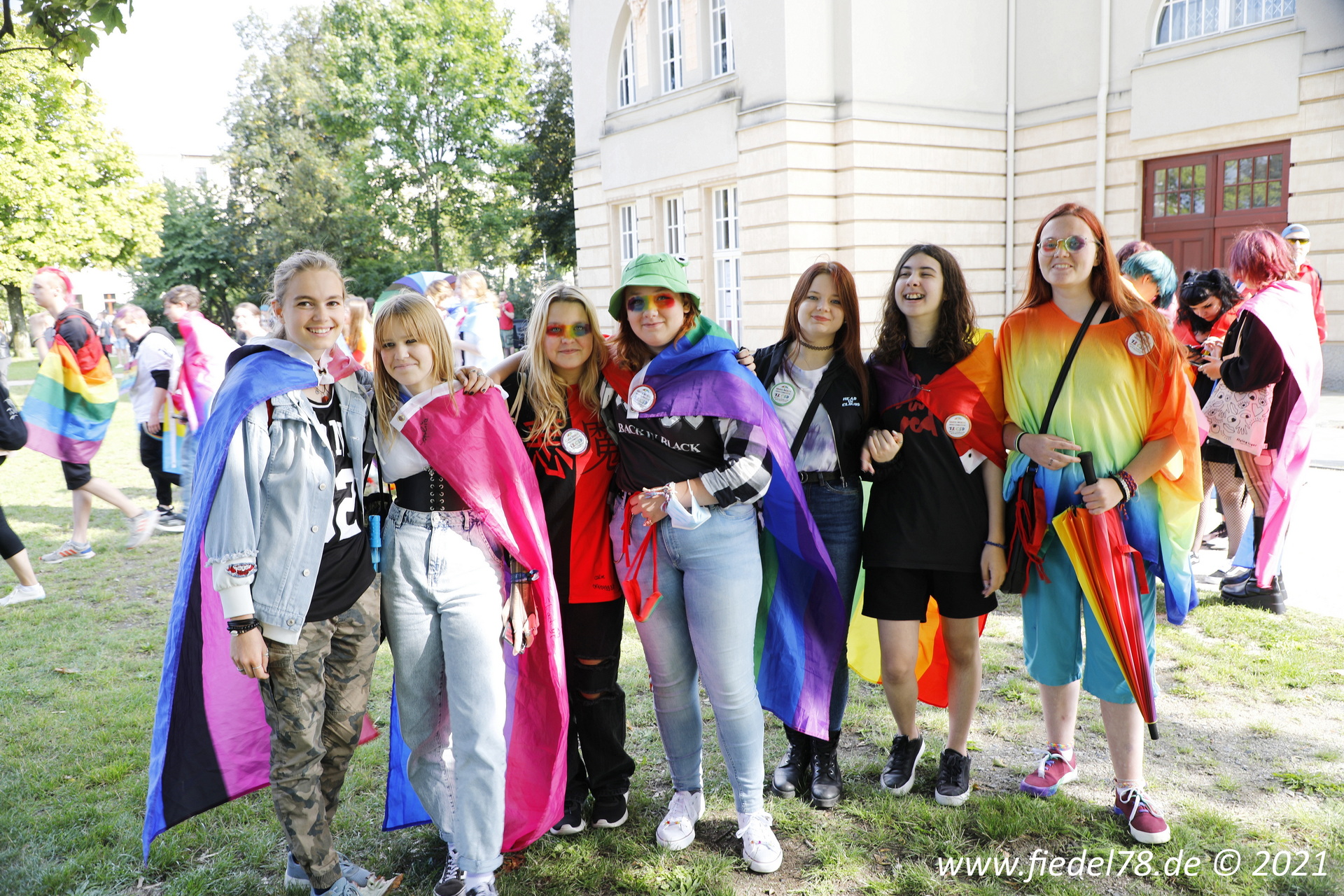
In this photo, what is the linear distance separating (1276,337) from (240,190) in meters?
44.3

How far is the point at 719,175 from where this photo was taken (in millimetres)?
16219

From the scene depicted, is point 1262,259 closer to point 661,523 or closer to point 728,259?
point 661,523

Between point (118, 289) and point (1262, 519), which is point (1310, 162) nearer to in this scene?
point (1262, 519)

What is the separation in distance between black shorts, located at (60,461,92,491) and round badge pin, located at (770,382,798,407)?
21.5 feet

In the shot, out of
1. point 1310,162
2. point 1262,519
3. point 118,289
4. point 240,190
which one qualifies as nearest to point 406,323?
point 1262,519

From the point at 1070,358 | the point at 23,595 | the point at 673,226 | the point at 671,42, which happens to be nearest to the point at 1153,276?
the point at 1070,358

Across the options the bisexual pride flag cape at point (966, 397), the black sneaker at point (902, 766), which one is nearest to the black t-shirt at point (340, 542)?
the bisexual pride flag cape at point (966, 397)

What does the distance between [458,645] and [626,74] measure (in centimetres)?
1771

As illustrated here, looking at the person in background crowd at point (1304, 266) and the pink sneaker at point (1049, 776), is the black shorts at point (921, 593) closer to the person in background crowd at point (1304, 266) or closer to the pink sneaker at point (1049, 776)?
the pink sneaker at point (1049, 776)

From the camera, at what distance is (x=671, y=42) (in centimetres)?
1725

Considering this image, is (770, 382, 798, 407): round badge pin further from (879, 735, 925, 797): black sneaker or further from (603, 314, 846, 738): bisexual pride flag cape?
(879, 735, 925, 797): black sneaker

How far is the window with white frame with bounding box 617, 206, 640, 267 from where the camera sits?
62.4 feet

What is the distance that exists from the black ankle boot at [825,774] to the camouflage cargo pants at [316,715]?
1770mm

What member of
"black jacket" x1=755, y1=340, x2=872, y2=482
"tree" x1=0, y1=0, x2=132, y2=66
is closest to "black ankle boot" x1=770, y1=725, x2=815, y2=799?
"black jacket" x1=755, y1=340, x2=872, y2=482
